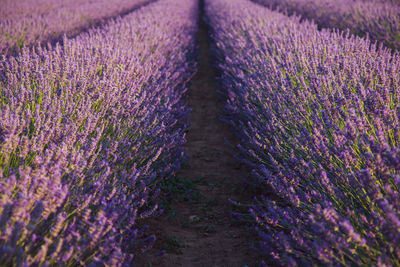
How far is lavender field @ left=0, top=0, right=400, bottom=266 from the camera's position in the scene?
129cm

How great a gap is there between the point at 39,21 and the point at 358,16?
5.83 m

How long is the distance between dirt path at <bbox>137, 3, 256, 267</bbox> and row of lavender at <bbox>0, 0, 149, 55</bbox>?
2188mm

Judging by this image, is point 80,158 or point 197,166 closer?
point 80,158

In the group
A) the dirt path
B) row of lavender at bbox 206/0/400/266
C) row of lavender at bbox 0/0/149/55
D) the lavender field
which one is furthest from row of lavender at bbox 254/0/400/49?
row of lavender at bbox 0/0/149/55

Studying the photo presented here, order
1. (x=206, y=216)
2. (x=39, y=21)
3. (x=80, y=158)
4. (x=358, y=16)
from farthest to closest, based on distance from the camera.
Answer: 1. (x=358, y=16)
2. (x=39, y=21)
3. (x=206, y=216)
4. (x=80, y=158)

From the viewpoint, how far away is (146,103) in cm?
272

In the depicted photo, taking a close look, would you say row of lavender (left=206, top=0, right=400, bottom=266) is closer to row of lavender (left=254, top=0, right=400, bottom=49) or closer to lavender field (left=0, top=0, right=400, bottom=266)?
lavender field (left=0, top=0, right=400, bottom=266)

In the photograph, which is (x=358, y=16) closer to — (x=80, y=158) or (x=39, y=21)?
(x=39, y=21)

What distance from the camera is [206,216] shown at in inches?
95.6

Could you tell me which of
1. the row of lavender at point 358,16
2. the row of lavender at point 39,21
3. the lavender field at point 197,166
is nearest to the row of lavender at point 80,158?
the lavender field at point 197,166

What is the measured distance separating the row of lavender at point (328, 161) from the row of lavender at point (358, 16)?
207 centimetres

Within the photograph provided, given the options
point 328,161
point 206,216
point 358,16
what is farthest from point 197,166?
point 358,16

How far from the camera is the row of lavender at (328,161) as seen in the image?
50.5 inches

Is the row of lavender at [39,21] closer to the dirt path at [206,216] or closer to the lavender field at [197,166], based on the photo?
the lavender field at [197,166]
